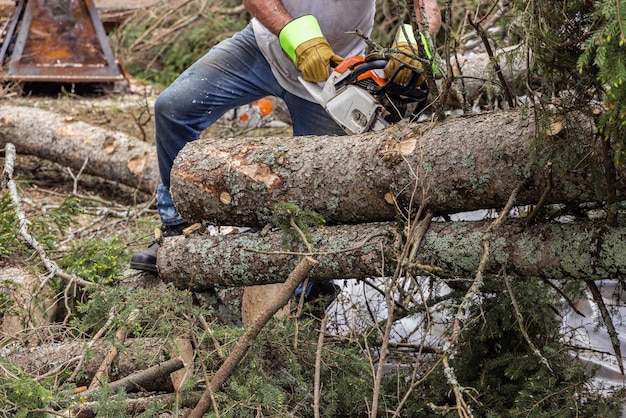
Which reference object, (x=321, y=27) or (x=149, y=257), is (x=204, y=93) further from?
(x=149, y=257)

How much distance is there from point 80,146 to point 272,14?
2.73 m

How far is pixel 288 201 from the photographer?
304cm

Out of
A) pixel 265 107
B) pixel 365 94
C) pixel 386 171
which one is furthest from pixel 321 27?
pixel 265 107

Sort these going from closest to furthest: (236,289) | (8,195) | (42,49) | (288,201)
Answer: (288,201)
(236,289)
(8,195)
(42,49)

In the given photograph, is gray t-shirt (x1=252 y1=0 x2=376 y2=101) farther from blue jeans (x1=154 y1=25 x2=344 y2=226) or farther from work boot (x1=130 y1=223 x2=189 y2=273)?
work boot (x1=130 y1=223 x2=189 y2=273)

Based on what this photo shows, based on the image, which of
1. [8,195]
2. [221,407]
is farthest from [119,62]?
[221,407]

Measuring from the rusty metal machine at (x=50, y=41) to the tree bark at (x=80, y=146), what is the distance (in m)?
1.13

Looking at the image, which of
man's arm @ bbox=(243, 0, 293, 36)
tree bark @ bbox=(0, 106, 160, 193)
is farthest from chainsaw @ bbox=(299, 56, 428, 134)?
tree bark @ bbox=(0, 106, 160, 193)

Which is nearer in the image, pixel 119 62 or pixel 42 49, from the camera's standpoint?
pixel 42 49

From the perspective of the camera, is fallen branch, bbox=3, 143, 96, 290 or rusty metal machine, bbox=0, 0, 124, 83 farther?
rusty metal machine, bbox=0, 0, 124, 83

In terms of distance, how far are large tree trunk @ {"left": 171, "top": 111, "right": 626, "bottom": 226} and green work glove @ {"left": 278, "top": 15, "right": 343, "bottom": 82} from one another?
362 mm

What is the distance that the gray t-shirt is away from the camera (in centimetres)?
356

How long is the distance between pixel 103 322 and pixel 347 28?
5.52ft

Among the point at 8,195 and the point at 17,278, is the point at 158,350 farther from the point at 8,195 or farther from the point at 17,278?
the point at 8,195
